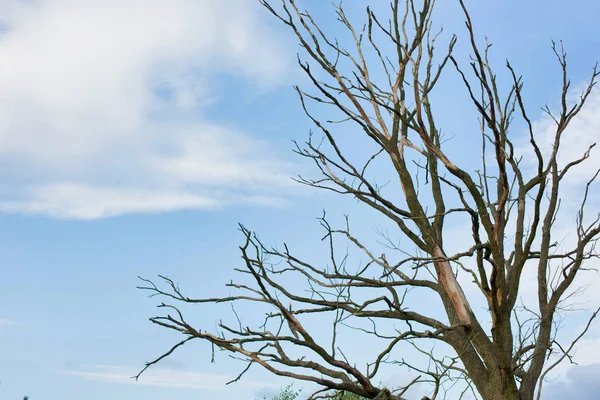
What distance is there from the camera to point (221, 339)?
5.88m

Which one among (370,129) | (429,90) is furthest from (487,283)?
(429,90)

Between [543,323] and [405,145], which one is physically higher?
[405,145]

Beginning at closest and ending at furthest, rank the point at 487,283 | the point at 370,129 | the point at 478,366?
the point at 487,283 < the point at 478,366 < the point at 370,129

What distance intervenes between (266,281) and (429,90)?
11.5 ft

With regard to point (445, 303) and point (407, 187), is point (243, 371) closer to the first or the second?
point (445, 303)

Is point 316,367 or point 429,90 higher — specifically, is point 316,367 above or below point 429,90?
below

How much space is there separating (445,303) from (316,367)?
5.67 ft

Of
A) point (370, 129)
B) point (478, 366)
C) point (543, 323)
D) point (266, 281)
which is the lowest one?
point (478, 366)

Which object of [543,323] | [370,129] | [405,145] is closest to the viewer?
[543,323]

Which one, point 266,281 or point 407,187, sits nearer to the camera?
point 266,281

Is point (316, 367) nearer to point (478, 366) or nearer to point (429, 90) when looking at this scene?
point (478, 366)

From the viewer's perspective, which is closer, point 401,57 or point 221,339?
point 221,339

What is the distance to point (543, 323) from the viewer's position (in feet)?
21.1

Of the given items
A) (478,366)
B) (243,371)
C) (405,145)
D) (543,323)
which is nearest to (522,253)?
(543,323)
